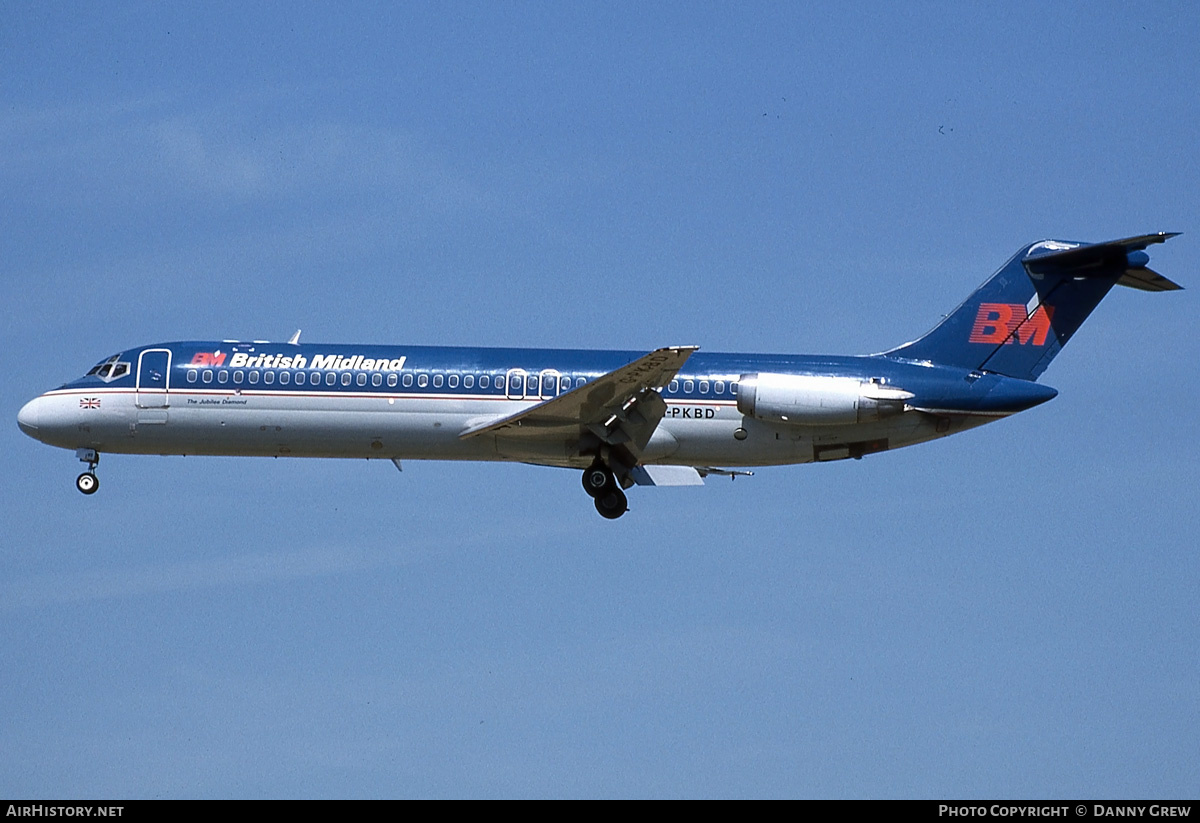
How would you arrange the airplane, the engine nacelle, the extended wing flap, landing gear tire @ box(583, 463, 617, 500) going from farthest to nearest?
landing gear tire @ box(583, 463, 617, 500) < the airplane < the engine nacelle < the extended wing flap

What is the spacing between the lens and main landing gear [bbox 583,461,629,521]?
35.7m

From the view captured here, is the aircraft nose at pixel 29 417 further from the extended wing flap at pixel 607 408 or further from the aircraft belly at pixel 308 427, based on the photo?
the extended wing flap at pixel 607 408

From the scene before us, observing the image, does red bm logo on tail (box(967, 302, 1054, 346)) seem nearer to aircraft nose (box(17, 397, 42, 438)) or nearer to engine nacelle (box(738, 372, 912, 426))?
engine nacelle (box(738, 372, 912, 426))

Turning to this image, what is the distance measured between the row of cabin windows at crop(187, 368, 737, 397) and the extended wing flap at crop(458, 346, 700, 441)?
2.63 ft

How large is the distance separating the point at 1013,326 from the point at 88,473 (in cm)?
2054

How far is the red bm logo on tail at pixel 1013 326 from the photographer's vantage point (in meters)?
36.3

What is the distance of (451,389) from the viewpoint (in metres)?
35.5

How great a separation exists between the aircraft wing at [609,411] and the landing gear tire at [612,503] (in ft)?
3.52

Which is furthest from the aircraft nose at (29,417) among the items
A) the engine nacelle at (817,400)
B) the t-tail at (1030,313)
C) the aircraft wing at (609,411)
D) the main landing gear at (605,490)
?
the t-tail at (1030,313)

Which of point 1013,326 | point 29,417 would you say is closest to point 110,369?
point 29,417

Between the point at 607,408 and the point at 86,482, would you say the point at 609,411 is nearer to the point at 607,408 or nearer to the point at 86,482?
the point at 607,408

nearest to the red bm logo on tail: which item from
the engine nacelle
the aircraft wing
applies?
the engine nacelle
